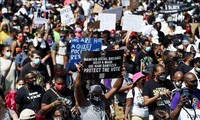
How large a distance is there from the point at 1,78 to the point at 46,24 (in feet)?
16.1

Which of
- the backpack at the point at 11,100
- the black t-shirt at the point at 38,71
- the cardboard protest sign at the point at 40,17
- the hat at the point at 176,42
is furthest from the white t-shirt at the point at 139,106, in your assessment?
the cardboard protest sign at the point at 40,17

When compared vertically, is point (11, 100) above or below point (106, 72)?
below

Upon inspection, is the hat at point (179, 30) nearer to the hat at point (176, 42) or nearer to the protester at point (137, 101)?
the hat at point (176, 42)

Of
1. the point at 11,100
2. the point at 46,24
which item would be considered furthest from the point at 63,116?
the point at 46,24

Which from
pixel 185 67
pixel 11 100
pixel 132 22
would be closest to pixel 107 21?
pixel 132 22

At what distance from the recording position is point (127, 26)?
49.4 ft

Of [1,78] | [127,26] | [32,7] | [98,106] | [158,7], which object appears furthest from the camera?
[158,7]

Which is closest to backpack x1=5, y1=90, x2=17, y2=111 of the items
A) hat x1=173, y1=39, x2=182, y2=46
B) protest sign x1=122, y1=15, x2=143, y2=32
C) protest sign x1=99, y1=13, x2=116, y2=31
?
protest sign x1=122, y1=15, x2=143, y2=32

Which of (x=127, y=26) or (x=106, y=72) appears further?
(x=127, y=26)

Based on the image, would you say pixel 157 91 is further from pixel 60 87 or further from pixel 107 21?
pixel 107 21

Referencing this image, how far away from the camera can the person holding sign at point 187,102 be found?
762 centimetres

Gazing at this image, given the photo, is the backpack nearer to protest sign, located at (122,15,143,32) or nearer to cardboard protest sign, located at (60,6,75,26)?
protest sign, located at (122,15,143,32)

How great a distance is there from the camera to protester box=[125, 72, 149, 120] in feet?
29.5

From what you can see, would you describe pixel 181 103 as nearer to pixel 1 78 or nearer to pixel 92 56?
pixel 92 56
